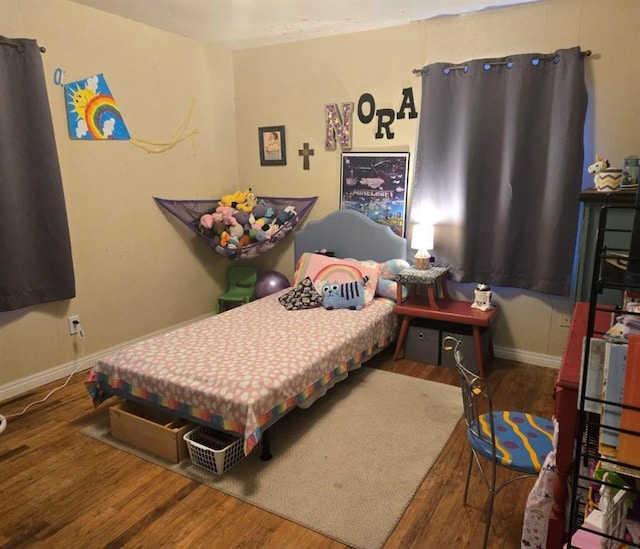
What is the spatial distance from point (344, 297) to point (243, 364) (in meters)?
1.14

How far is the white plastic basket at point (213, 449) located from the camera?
7.24ft

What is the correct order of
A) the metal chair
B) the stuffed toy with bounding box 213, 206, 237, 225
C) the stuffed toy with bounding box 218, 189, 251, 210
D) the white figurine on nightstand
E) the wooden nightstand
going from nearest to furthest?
the metal chair
the wooden nightstand
the white figurine on nightstand
the stuffed toy with bounding box 213, 206, 237, 225
the stuffed toy with bounding box 218, 189, 251, 210

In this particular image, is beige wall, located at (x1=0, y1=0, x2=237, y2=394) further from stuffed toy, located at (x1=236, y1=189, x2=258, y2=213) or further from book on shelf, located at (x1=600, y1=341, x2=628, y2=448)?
book on shelf, located at (x1=600, y1=341, x2=628, y2=448)

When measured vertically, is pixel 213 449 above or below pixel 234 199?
below

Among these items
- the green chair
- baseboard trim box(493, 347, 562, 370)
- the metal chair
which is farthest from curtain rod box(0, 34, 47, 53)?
baseboard trim box(493, 347, 562, 370)

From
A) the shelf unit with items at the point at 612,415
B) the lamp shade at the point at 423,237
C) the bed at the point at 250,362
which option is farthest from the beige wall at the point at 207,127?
the shelf unit with items at the point at 612,415

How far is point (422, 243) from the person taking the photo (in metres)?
3.50

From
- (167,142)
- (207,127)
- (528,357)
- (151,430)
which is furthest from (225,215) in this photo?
(528,357)

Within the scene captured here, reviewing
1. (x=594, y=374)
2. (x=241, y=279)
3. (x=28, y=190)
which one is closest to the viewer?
(x=594, y=374)

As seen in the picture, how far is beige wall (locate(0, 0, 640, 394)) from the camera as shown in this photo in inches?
117

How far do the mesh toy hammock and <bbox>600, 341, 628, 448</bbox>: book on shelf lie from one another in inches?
127

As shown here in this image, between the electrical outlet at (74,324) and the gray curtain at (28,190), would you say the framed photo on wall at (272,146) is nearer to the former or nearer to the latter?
the gray curtain at (28,190)

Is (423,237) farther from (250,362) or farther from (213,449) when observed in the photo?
(213,449)

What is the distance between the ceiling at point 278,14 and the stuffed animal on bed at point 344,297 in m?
1.89
